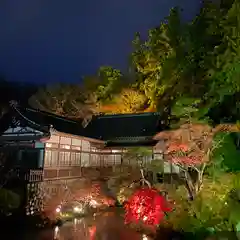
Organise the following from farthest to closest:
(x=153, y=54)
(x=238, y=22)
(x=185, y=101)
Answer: (x=153, y=54)
(x=238, y=22)
(x=185, y=101)

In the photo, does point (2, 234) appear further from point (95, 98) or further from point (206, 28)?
point (95, 98)

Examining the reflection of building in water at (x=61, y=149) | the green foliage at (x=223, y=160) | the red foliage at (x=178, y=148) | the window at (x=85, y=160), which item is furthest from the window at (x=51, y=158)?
the green foliage at (x=223, y=160)

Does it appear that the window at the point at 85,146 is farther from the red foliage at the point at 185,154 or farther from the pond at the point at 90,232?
the red foliage at the point at 185,154

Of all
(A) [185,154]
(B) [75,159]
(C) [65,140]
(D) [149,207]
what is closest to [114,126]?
(B) [75,159]

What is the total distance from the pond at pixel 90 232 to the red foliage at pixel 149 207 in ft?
2.24

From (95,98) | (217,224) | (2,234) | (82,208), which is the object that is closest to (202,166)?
(217,224)

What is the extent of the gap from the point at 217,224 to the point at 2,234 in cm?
794

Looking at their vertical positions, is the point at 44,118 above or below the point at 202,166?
above

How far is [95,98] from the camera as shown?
95.2 ft

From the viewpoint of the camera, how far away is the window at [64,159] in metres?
18.5

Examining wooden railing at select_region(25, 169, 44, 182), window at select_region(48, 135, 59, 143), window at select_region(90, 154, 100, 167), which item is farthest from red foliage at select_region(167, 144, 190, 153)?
window at select_region(90, 154, 100, 167)

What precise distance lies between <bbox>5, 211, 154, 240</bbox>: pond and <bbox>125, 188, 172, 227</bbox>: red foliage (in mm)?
683

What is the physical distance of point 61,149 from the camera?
18562 millimetres

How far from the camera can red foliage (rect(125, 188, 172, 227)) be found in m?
12.5
